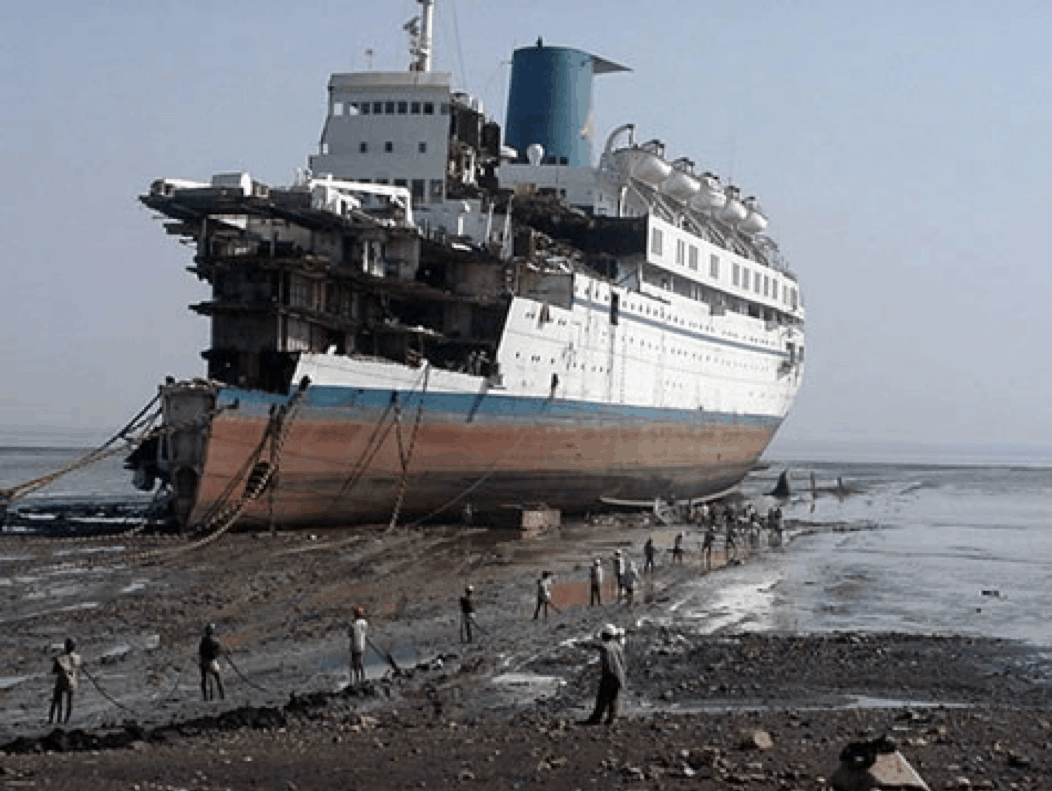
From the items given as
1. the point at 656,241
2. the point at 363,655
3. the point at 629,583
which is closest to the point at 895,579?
the point at 629,583

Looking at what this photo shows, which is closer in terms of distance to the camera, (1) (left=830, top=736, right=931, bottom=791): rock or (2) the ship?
(1) (left=830, top=736, right=931, bottom=791): rock

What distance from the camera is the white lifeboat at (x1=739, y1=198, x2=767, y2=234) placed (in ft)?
180

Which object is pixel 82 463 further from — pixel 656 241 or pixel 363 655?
pixel 656 241

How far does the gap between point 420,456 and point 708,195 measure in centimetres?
2321

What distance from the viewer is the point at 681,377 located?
4391cm

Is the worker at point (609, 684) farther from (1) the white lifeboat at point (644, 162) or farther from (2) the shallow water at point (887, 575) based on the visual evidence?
(1) the white lifeboat at point (644, 162)

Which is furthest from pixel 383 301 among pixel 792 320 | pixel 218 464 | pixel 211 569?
pixel 792 320

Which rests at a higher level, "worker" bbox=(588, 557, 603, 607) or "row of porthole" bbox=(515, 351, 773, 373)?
"row of porthole" bbox=(515, 351, 773, 373)

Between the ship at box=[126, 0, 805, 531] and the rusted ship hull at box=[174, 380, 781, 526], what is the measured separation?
0.06 metres

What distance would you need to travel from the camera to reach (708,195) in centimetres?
4988

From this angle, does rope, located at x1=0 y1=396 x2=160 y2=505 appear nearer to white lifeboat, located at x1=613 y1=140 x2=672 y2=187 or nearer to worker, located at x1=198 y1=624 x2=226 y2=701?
worker, located at x1=198 y1=624 x2=226 y2=701

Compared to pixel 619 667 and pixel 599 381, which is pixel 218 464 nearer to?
pixel 599 381

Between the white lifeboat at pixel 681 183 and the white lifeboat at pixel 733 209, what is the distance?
155 inches

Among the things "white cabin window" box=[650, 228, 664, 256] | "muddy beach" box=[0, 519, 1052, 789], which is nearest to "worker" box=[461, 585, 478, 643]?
"muddy beach" box=[0, 519, 1052, 789]
